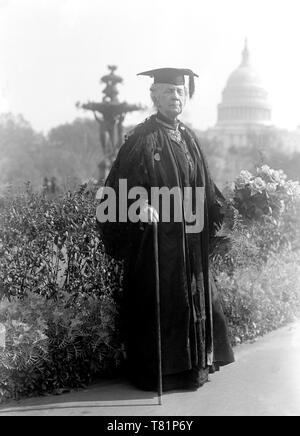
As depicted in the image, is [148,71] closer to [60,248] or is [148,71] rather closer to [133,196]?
[133,196]

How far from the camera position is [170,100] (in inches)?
175

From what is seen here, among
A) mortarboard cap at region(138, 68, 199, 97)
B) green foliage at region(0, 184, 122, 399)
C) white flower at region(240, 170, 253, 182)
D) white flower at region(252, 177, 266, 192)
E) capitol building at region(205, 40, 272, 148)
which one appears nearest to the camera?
green foliage at region(0, 184, 122, 399)

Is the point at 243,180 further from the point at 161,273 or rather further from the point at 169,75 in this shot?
the point at 161,273

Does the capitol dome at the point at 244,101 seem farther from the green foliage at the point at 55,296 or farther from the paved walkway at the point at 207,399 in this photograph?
the paved walkway at the point at 207,399

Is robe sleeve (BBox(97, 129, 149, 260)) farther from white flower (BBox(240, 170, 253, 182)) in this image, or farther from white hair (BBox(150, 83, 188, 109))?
white flower (BBox(240, 170, 253, 182))

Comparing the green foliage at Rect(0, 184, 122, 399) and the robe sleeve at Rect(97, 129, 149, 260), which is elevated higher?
the robe sleeve at Rect(97, 129, 149, 260)

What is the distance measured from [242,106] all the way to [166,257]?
5293cm

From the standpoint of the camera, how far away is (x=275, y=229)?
735cm

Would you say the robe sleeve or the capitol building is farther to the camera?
the capitol building

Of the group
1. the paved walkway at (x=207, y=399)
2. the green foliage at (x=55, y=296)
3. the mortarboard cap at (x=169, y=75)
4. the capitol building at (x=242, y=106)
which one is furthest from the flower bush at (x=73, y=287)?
the capitol building at (x=242, y=106)

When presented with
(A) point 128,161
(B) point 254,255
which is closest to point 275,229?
(B) point 254,255

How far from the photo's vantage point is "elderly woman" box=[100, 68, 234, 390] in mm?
4359

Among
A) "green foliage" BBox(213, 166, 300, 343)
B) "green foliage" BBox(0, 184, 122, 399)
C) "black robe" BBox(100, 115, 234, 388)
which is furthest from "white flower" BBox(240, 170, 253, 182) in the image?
"black robe" BBox(100, 115, 234, 388)

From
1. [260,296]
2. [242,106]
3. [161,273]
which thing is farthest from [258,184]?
[242,106]
